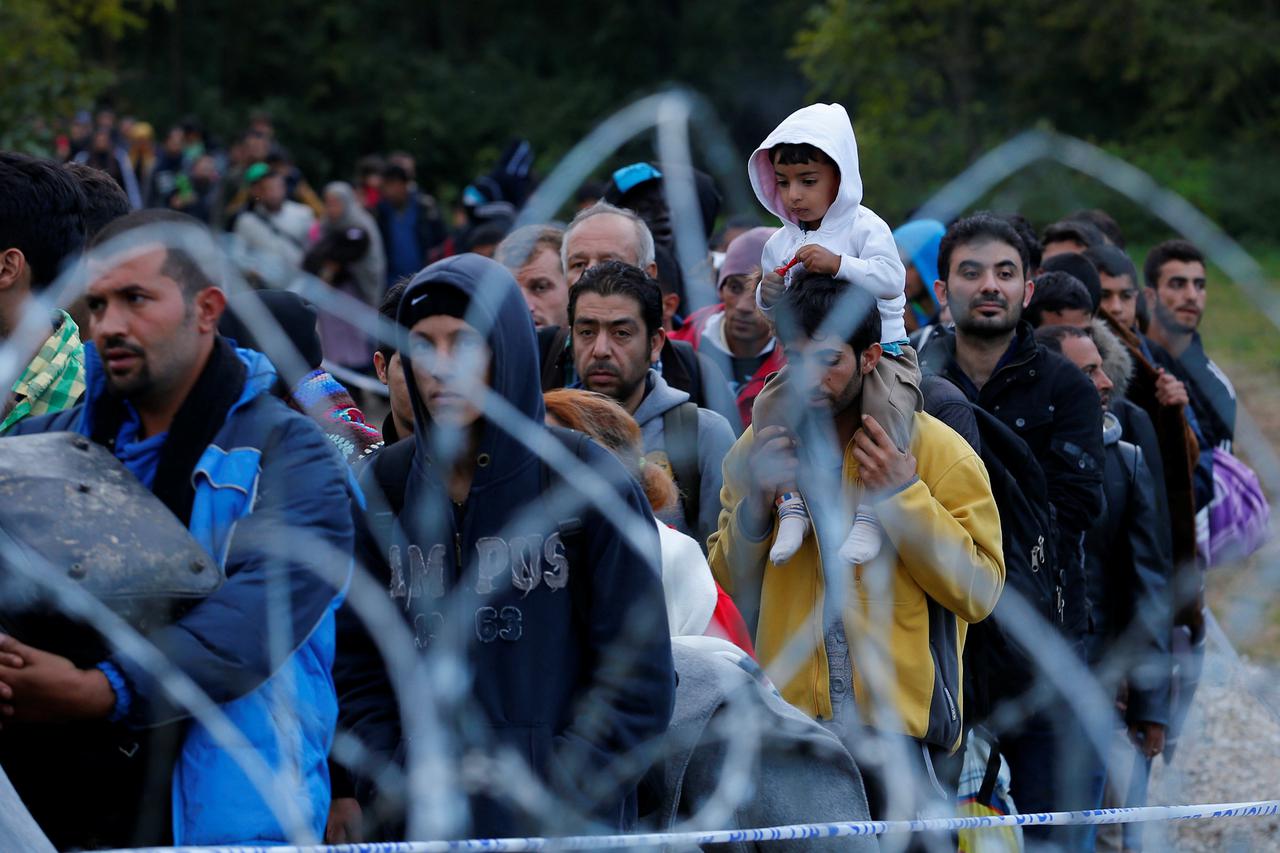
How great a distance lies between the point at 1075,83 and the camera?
898 inches

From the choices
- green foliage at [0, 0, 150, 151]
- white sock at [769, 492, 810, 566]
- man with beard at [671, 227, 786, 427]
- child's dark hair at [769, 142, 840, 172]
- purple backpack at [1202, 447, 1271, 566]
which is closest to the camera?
white sock at [769, 492, 810, 566]

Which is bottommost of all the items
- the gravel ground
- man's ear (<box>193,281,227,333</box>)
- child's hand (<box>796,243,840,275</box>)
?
the gravel ground

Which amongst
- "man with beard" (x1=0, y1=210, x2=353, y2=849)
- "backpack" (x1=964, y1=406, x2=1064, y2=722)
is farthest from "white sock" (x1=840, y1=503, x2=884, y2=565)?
"man with beard" (x1=0, y1=210, x2=353, y2=849)

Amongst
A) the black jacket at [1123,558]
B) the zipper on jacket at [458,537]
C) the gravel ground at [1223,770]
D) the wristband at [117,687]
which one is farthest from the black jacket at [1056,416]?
the wristband at [117,687]

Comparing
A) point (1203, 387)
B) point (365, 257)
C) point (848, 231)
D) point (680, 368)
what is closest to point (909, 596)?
point (848, 231)

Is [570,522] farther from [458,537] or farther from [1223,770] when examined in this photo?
[1223,770]

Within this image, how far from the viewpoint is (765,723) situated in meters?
3.42

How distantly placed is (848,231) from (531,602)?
4.16 ft

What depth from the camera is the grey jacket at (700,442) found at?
438 cm

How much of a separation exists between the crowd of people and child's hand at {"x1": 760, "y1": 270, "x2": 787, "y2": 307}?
2cm

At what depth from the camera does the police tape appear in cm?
263

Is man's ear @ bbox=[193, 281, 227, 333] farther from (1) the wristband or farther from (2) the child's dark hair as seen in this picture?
(2) the child's dark hair

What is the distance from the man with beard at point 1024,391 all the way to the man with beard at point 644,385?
2.24 ft

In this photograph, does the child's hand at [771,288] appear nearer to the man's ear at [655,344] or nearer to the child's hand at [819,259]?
the child's hand at [819,259]
